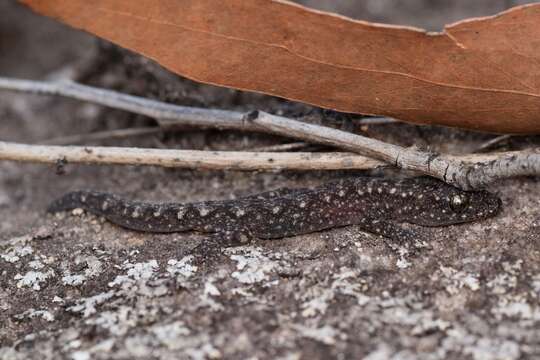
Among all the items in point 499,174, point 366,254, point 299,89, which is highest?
point 299,89

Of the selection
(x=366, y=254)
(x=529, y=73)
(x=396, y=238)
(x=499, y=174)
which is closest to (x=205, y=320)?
(x=366, y=254)

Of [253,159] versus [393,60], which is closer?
[393,60]

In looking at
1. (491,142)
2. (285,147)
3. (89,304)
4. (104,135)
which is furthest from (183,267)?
(491,142)

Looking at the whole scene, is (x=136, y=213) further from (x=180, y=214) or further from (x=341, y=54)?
(x=341, y=54)

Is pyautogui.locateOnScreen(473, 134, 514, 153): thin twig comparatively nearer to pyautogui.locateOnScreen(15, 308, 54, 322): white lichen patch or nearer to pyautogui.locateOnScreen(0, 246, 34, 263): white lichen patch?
pyautogui.locateOnScreen(15, 308, 54, 322): white lichen patch

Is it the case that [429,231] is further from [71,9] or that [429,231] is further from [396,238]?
[71,9]

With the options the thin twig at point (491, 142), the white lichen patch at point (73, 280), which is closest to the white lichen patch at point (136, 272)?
the white lichen patch at point (73, 280)

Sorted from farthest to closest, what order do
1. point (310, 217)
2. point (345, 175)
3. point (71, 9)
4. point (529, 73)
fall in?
1. point (345, 175)
2. point (310, 217)
3. point (71, 9)
4. point (529, 73)
